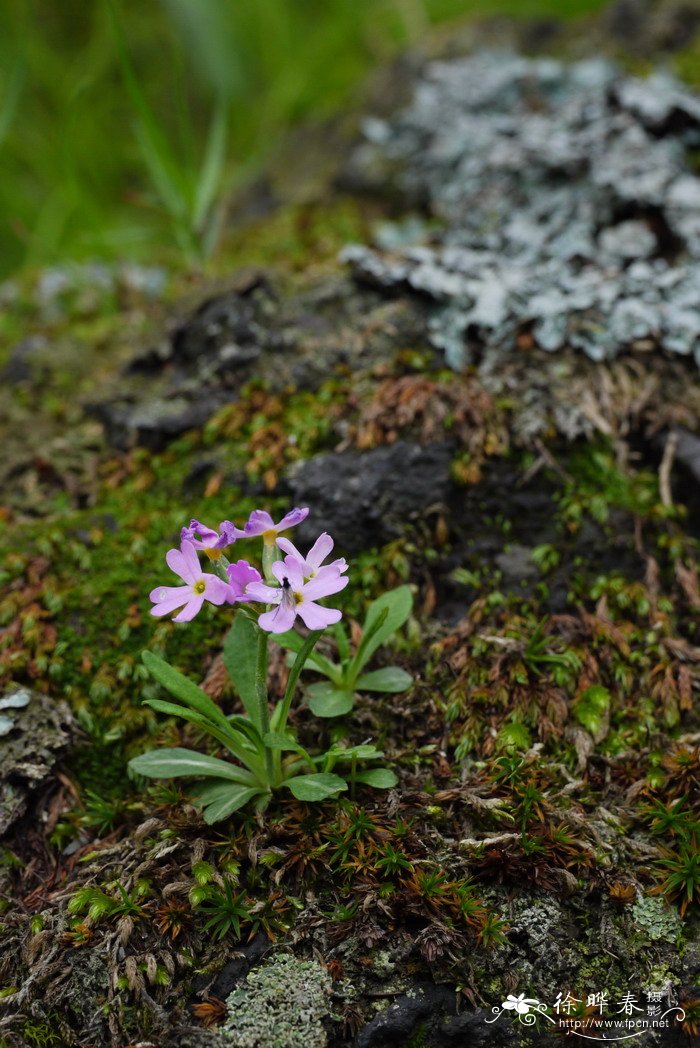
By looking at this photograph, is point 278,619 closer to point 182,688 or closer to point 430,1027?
point 182,688

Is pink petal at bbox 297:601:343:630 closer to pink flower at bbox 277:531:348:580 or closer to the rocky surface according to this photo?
pink flower at bbox 277:531:348:580

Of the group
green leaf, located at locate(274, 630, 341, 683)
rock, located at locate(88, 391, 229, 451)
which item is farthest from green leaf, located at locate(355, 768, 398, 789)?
rock, located at locate(88, 391, 229, 451)

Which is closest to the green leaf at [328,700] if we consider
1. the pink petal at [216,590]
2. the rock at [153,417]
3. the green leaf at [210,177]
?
the pink petal at [216,590]

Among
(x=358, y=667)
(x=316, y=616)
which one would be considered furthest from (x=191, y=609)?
(x=358, y=667)

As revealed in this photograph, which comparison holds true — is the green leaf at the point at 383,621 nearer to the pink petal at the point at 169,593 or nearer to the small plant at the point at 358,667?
the small plant at the point at 358,667

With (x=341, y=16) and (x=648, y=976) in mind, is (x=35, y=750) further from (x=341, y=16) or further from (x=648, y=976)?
(x=341, y=16)

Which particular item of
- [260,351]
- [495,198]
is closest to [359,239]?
[495,198]
